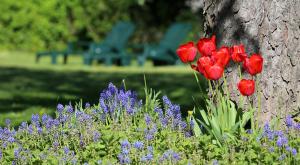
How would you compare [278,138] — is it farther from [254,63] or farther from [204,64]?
Answer: [204,64]

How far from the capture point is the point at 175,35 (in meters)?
18.8

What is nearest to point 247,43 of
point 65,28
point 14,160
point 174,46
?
point 14,160

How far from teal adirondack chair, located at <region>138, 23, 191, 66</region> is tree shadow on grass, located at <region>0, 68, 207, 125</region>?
10.1 ft

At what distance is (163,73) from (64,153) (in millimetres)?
10260

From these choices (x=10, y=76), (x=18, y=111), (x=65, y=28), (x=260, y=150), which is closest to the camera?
(x=260, y=150)

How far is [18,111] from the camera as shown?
980 centimetres

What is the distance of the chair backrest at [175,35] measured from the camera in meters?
18.8

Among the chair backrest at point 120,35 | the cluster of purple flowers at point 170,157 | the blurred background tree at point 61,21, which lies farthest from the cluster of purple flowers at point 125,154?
the blurred background tree at point 61,21

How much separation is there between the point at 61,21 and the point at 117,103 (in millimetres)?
16141

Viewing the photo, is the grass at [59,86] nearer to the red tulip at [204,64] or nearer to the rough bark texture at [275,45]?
the rough bark texture at [275,45]

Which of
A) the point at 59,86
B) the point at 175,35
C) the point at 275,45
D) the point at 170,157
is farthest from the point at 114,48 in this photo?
the point at 170,157

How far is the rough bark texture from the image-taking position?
5832mm

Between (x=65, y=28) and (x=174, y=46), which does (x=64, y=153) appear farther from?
(x=65, y=28)

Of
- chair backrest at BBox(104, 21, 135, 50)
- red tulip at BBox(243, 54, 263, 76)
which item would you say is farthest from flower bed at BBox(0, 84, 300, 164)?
chair backrest at BBox(104, 21, 135, 50)
